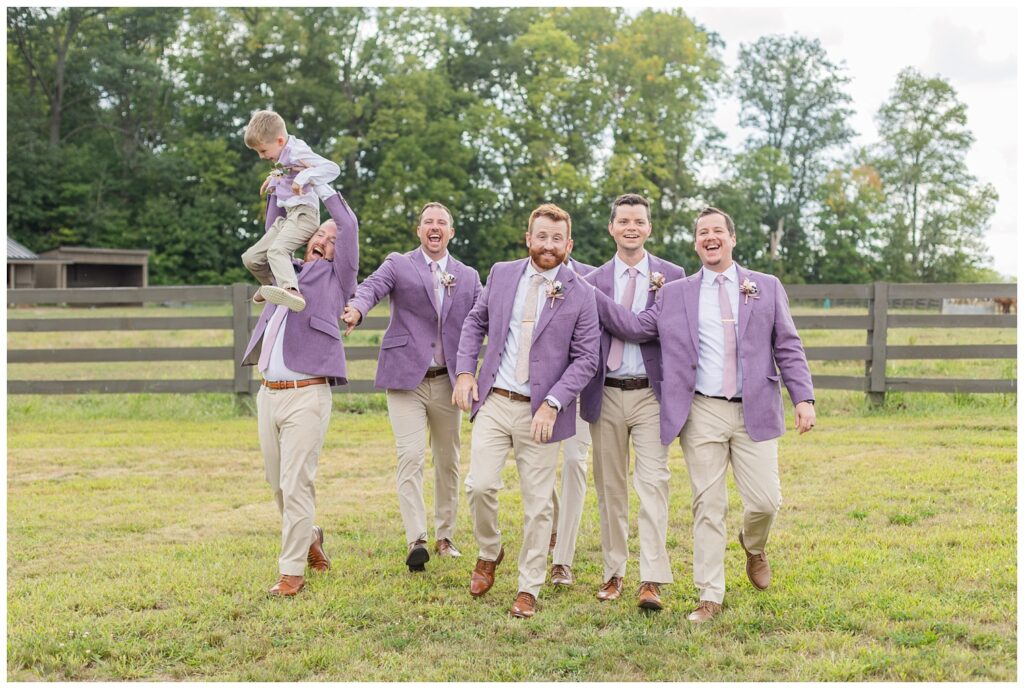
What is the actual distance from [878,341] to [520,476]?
7.32 metres

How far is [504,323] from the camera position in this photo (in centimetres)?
510

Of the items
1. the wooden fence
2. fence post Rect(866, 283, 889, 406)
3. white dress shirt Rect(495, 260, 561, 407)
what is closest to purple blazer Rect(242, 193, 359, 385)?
white dress shirt Rect(495, 260, 561, 407)

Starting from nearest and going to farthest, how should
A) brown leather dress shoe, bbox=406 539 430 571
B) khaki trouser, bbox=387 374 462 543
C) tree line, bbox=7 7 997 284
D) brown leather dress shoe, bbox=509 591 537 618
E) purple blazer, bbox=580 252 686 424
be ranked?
1. brown leather dress shoe, bbox=509 591 537 618
2. purple blazer, bbox=580 252 686 424
3. brown leather dress shoe, bbox=406 539 430 571
4. khaki trouser, bbox=387 374 462 543
5. tree line, bbox=7 7 997 284

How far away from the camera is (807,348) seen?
436 inches

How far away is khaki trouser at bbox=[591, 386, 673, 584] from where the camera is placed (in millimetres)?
5008

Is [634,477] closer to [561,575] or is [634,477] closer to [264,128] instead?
[561,575]

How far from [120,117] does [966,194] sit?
131 ft

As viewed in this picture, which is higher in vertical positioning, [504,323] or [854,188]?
[854,188]

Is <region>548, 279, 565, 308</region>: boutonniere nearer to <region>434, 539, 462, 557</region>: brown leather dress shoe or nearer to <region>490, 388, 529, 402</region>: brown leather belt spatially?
<region>490, 388, 529, 402</region>: brown leather belt

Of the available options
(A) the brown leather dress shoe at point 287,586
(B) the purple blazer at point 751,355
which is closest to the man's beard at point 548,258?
(B) the purple blazer at point 751,355

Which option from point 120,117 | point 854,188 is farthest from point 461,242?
point 854,188

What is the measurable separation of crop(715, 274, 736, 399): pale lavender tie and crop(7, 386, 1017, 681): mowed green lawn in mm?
1070

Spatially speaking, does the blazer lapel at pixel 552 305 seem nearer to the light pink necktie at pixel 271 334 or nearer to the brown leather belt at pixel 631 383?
the brown leather belt at pixel 631 383

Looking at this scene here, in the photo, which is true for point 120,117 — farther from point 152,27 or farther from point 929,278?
point 929,278
